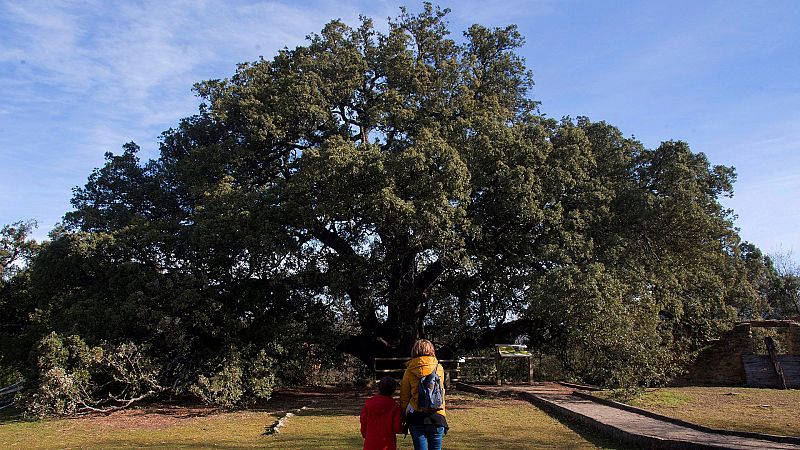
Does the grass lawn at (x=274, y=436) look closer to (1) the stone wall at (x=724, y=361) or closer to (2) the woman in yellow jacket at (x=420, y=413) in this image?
(2) the woman in yellow jacket at (x=420, y=413)

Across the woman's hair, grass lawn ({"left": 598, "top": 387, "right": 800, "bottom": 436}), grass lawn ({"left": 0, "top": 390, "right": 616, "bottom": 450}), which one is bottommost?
grass lawn ({"left": 0, "top": 390, "right": 616, "bottom": 450})

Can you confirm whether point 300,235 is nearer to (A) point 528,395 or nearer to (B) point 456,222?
(B) point 456,222

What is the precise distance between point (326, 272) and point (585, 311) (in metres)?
7.01

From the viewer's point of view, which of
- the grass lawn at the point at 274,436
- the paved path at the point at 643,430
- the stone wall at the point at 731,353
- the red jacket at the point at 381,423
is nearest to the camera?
the red jacket at the point at 381,423

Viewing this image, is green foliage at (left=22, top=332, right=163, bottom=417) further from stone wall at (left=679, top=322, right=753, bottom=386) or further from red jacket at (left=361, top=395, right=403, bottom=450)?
stone wall at (left=679, top=322, right=753, bottom=386)

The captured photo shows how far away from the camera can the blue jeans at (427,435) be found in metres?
5.20

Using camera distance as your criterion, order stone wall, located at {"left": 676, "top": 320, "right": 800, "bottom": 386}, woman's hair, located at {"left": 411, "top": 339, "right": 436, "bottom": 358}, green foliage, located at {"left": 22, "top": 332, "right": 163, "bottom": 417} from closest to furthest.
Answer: woman's hair, located at {"left": 411, "top": 339, "right": 436, "bottom": 358} < green foliage, located at {"left": 22, "top": 332, "right": 163, "bottom": 417} < stone wall, located at {"left": 676, "top": 320, "right": 800, "bottom": 386}

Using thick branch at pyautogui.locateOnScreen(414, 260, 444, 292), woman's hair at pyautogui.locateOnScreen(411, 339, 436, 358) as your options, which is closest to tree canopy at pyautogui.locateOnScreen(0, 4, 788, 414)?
thick branch at pyautogui.locateOnScreen(414, 260, 444, 292)

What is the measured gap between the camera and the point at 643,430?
8555 millimetres

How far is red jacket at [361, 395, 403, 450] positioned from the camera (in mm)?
A: 5059

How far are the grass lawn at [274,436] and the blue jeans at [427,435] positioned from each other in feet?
10.7

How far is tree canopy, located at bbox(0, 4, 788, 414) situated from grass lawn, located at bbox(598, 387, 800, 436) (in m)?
0.79

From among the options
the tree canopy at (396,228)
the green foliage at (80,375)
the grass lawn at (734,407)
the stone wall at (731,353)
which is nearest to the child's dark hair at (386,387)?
the grass lawn at (734,407)

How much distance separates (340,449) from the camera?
8.33 meters
